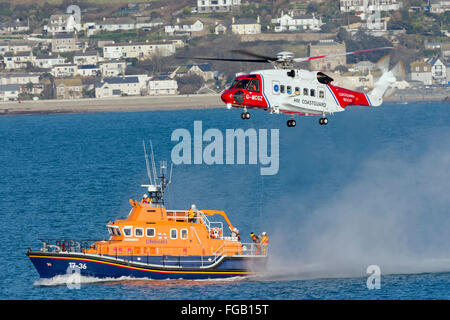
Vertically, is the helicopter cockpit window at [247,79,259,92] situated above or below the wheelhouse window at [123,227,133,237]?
above

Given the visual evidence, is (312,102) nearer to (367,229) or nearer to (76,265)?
(76,265)

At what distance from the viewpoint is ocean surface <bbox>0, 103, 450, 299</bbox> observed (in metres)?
56.9

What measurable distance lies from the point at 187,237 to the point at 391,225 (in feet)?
64.1

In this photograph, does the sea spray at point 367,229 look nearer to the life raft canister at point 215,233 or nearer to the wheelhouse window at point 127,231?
the life raft canister at point 215,233

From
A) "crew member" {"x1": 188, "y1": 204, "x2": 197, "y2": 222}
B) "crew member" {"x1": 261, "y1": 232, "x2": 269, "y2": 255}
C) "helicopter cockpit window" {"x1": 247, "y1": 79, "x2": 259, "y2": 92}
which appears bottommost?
"crew member" {"x1": 261, "y1": 232, "x2": 269, "y2": 255}

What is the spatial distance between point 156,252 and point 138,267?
4.24 feet

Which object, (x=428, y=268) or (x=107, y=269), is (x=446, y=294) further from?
(x=107, y=269)

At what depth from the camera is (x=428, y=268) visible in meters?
61.8

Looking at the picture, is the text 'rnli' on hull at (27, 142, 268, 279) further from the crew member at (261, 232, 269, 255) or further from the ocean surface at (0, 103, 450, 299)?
the ocean surface at (0, 103, 450, 299)

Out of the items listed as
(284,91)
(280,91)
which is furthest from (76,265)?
(284,91)

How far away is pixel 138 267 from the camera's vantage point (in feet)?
188

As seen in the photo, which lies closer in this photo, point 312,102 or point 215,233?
point 312,102

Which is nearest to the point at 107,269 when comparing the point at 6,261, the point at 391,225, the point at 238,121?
the point at 6,261

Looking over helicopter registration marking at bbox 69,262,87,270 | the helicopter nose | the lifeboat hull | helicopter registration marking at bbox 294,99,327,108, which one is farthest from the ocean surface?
the helicopter nose
